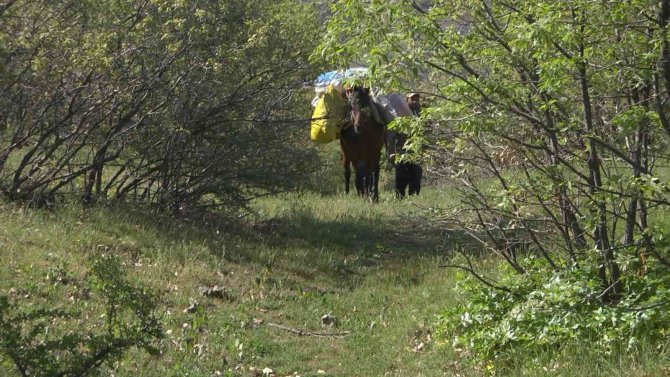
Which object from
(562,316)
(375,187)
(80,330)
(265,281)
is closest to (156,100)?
(265,281)

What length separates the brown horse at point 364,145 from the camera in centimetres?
1828

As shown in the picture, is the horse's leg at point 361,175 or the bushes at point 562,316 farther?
the horse's leg at point 361,175

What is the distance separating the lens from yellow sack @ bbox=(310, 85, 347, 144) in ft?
57.1

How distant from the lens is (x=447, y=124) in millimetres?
8383

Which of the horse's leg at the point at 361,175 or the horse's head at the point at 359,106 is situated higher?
the horse's head at the point at 359,106

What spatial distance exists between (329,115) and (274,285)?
6.40 m

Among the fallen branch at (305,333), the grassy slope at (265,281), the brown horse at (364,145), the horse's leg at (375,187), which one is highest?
the brown horse at (364,145)

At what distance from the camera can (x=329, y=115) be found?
57.1 feet

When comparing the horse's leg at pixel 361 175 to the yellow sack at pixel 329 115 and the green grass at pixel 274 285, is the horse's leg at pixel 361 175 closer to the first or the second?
the yellow sack at pixel 329 115

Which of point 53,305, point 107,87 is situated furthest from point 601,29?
point 107,87

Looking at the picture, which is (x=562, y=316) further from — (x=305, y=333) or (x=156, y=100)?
(x=156, y=100)

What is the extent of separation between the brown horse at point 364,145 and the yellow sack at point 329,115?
247 millimetres

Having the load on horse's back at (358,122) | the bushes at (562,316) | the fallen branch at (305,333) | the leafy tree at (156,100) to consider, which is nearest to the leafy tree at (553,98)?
the bushes at (562,316)

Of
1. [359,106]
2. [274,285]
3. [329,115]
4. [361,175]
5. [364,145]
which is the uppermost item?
[359,106]
